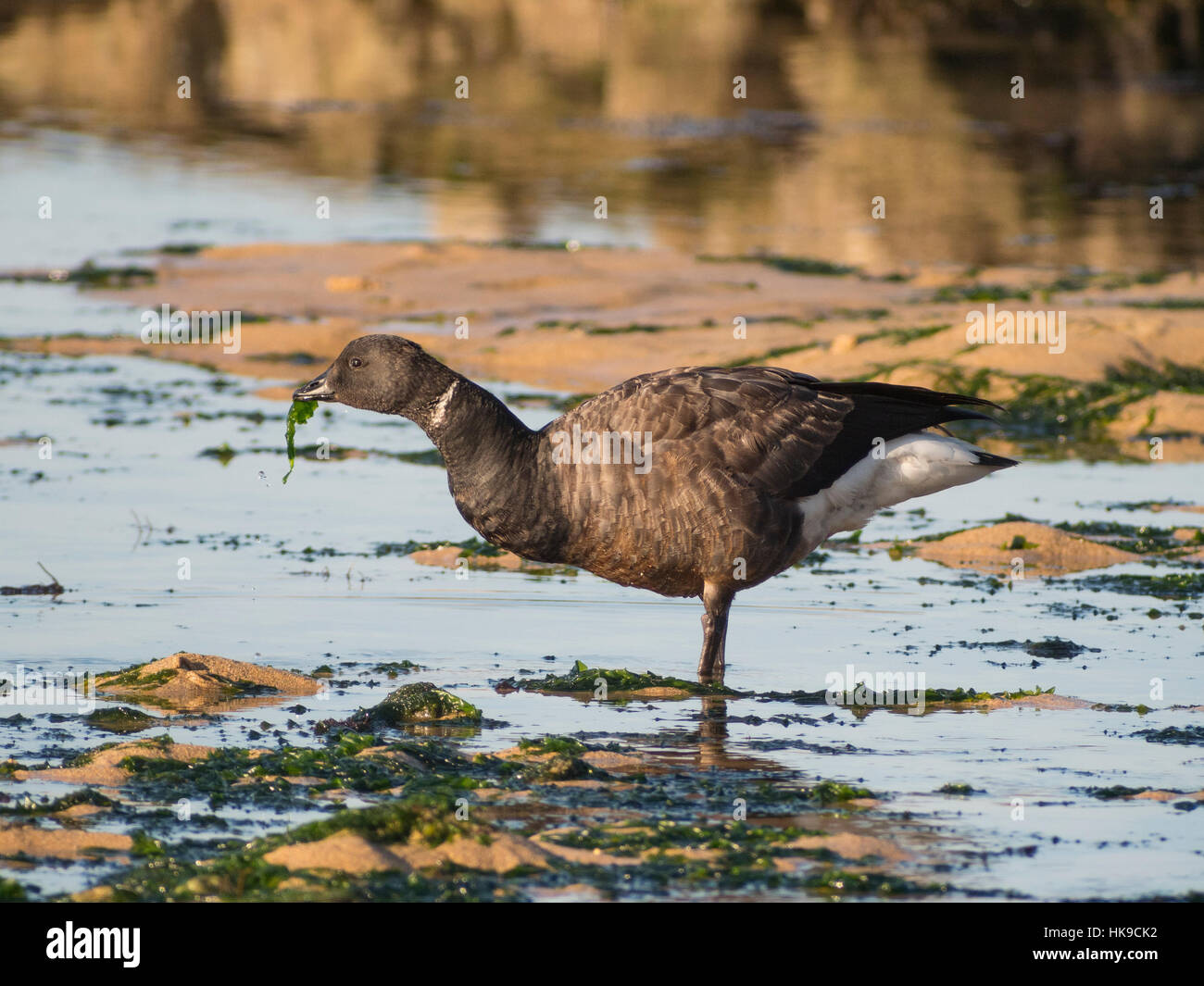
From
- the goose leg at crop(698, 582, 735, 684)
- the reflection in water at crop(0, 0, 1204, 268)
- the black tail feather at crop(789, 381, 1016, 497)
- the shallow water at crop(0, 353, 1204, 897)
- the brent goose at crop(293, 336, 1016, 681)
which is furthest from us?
the reflection in water at crop(0, 0, 1204, 268)

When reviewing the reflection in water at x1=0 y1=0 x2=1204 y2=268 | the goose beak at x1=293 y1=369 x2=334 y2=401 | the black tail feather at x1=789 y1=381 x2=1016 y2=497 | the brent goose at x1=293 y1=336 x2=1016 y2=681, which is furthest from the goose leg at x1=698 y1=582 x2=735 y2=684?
the reflection in water at x1=0 y1=0 x2=1204 y2=268

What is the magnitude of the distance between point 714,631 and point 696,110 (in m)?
28.7

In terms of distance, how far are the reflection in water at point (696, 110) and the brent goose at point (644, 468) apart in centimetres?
1320

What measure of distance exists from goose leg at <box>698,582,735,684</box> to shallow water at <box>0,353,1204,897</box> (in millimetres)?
162

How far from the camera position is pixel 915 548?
1145cm

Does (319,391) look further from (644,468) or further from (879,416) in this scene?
(879,416)

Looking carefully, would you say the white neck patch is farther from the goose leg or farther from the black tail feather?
the black tail feather

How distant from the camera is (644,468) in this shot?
8.55 metres

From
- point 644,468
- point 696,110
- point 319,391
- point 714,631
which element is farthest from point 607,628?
point 696,110

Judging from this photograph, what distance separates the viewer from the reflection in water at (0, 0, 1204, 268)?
25172mm

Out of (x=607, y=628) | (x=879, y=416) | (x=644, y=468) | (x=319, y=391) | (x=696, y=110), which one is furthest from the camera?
(x=696, y=110)

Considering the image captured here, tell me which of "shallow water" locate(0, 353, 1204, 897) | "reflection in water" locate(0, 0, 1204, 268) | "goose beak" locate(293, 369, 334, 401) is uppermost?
"reflection in water" locate(0, 0, 1204, 268)

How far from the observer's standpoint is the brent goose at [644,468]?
852 centimetres
